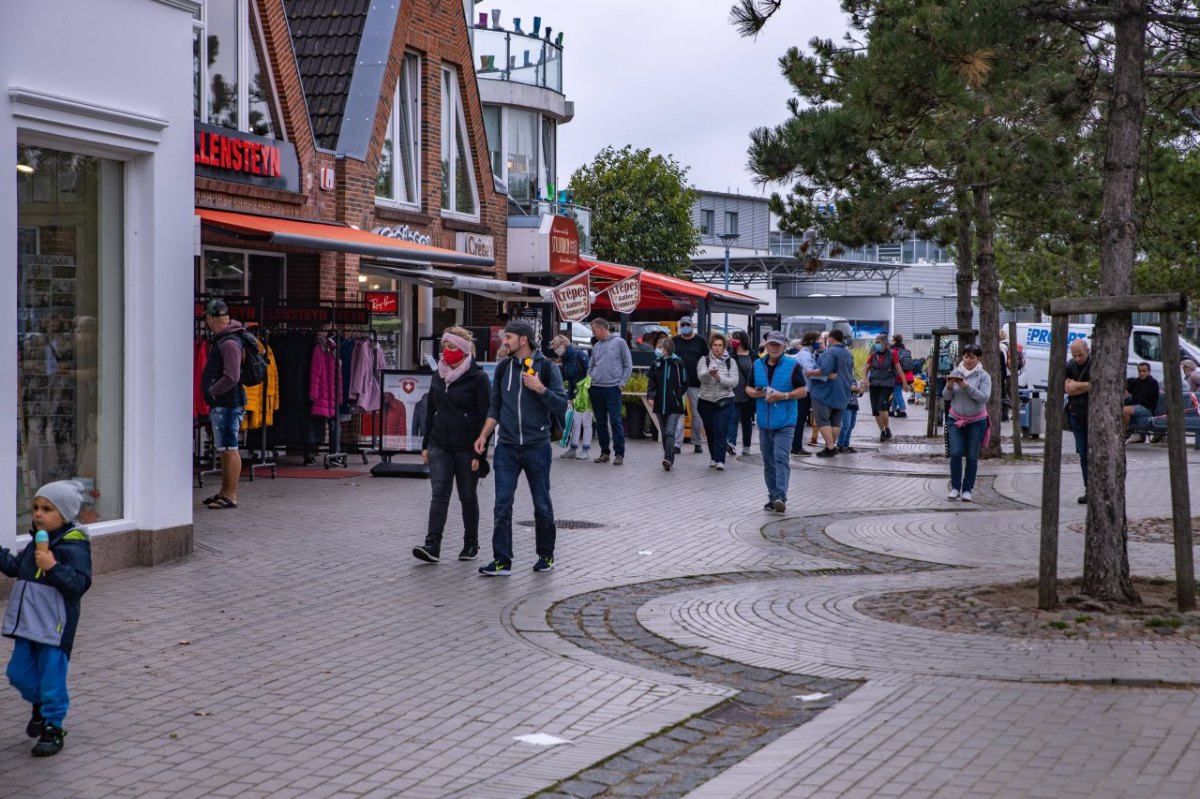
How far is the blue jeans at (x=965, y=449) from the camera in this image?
15.4 meters

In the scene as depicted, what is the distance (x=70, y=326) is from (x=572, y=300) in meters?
12.4

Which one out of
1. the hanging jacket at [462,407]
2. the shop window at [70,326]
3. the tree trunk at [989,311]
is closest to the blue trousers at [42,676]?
the shop window at [70,326]

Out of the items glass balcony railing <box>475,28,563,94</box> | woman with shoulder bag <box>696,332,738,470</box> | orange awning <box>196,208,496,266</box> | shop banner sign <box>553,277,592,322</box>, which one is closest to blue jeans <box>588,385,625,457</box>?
woman with shoulder bag <box>696,332,738,470</box>


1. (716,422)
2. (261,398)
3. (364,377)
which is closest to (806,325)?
(716,422)

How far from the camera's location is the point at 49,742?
5637mm

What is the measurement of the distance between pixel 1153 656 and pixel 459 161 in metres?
18.3

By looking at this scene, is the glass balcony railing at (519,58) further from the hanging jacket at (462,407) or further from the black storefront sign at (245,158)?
the hanging jacket at (462,407)

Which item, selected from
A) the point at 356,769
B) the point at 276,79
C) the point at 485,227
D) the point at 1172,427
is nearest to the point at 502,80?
the point at 485,227

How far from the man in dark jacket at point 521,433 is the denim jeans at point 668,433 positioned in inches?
325

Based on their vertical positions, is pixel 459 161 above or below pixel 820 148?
above

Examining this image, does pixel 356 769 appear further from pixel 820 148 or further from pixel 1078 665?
pixel 820 148

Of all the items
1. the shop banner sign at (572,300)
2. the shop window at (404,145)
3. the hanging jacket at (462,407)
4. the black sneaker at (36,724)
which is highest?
the shop window at (404,145)

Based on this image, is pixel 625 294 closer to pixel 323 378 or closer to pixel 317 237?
pixel 323 378

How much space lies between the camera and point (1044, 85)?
32.8 ft
